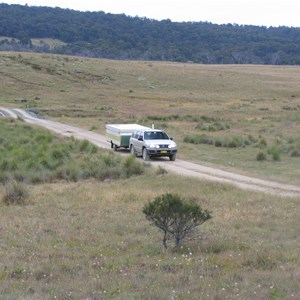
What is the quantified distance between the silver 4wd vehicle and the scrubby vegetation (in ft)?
6.63

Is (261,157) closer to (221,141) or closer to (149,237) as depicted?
(221,141)

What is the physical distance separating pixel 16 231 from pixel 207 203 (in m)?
6.46

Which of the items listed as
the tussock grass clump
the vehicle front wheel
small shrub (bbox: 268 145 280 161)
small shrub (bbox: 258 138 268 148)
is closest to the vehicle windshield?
the vehicle front wheel

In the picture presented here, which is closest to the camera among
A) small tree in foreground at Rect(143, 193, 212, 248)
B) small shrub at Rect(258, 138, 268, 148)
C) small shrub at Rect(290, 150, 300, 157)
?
small tree in foreground at Rect(143, 193, 212, 248)

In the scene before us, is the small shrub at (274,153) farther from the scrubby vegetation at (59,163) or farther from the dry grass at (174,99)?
the scrubby vegetation at (59,163)

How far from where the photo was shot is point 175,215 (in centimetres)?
1250

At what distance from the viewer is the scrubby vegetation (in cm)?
2533

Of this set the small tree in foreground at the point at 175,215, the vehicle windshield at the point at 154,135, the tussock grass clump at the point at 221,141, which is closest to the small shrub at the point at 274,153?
the tussock grass clump at the point at 221,141

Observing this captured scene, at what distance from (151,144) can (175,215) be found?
20.1m

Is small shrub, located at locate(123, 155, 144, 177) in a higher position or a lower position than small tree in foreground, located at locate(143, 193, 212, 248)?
lower

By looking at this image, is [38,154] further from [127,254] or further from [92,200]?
[127,254]

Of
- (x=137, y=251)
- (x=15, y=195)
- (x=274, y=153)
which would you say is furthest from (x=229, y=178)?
(x=137, y=251)

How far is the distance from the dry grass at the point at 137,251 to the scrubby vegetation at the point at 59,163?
4940 mm

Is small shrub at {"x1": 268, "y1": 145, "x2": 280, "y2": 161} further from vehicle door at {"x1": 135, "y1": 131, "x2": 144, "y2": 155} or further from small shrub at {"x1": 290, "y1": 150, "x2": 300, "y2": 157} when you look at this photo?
vehicle door at {"x1": 135, "y1": 131, "x2": 144, "y2": 155}
